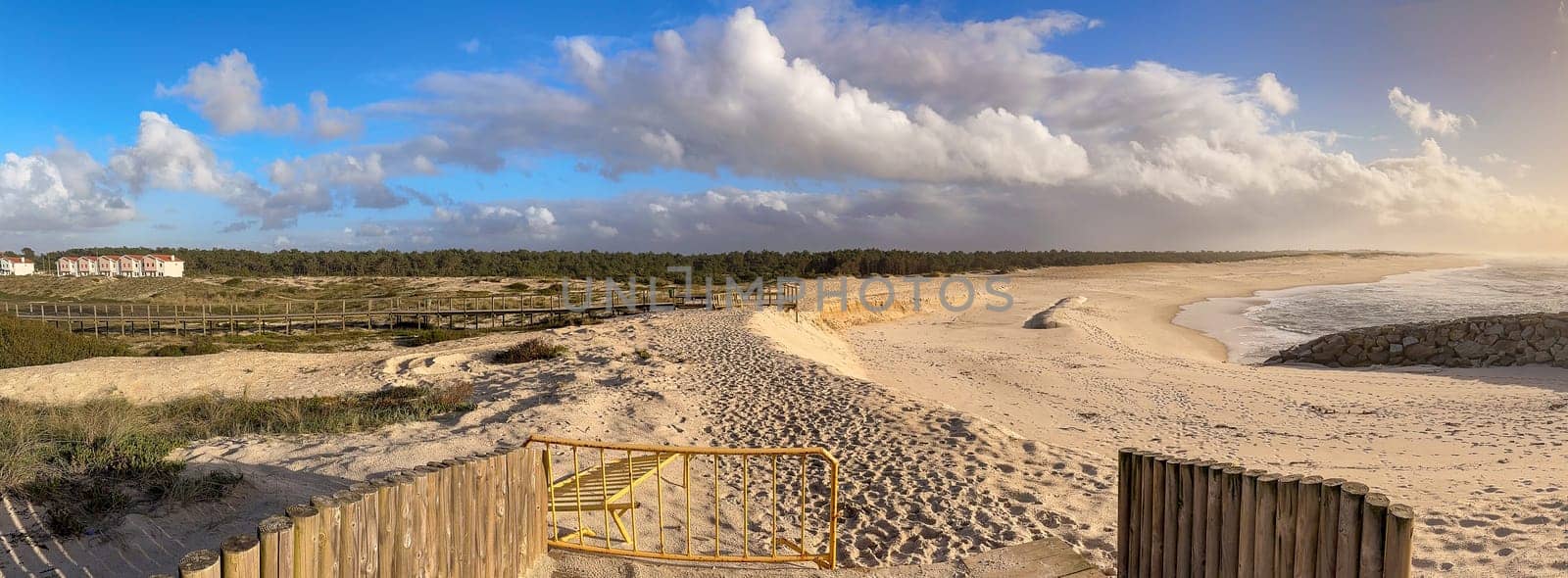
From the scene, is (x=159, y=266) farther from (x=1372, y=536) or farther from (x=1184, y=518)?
(x=1372, y=536)

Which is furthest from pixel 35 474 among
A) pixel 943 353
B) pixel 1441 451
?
pixel 943 353

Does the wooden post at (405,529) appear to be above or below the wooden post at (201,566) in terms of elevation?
below

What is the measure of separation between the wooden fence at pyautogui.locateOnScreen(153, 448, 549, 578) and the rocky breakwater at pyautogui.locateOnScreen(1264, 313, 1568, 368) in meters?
22.8

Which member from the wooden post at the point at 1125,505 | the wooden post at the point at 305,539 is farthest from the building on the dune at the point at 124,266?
the wooden post at the point at 1125,505

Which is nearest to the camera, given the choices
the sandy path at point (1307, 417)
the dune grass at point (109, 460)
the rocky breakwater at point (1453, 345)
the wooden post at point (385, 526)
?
the wooden post at point (385, 526)

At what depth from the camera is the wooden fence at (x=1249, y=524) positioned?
3164 mm

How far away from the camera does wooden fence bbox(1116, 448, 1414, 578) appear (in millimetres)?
3164

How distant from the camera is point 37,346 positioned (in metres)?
19.1

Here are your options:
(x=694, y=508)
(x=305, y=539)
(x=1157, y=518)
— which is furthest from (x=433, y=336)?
(x=1157, y=518)

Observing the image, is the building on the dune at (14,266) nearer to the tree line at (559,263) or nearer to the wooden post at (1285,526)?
the tree line at (559,263)

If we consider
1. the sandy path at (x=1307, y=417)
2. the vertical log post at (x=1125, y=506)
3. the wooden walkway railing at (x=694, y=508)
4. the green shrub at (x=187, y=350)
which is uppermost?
the vertical log post at (x=1125, y=506)

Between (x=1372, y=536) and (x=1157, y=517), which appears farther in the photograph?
(x=1157, y=517)

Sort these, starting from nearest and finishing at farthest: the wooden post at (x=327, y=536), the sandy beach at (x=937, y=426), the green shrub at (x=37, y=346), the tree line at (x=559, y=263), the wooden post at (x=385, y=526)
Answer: the wooden post at (x=327, y=536), the wooden post at (x=385, y=526), the sandy beach at (x=937, y=426), the green shrub at (x=37, y=346), the tree line at (x=559, y=263)

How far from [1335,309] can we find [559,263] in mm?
75089
